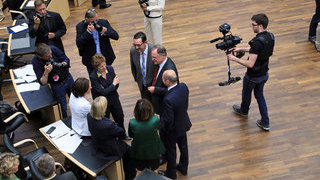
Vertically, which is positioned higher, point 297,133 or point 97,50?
point 97,50

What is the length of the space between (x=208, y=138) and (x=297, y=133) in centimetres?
129

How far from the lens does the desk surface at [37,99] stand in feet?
17.8

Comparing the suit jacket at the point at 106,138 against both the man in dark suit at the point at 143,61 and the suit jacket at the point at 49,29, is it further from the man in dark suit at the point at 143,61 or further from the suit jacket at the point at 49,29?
the suit jacket at the point at 49,29

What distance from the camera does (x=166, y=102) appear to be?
14.3 feet

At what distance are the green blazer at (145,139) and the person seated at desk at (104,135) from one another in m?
0.16

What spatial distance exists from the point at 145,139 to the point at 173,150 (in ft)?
2.04

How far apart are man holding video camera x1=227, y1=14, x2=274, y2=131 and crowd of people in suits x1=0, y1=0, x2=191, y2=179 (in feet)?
3.67

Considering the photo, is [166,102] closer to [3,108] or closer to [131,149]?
[131,149]

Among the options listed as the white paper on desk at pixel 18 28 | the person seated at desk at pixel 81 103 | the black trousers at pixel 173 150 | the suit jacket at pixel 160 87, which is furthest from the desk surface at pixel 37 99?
the white paper on desk at pixel 18 28

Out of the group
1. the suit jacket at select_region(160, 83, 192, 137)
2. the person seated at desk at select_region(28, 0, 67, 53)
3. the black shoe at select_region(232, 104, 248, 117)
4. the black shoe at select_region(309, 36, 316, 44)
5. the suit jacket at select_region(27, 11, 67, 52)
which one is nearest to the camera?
the suit jacket at select_region(160, 83, 192, 137)

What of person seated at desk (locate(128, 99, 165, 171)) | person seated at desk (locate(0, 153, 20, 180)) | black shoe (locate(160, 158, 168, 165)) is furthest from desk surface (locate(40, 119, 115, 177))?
black shoe (locate(160, 158, 168, 165))

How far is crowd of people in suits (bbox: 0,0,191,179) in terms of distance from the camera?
13.9 feet

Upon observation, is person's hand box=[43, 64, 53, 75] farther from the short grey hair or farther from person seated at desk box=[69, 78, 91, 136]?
the short grey hair

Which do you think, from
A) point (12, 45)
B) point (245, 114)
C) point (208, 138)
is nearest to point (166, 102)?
point (208, 138)
